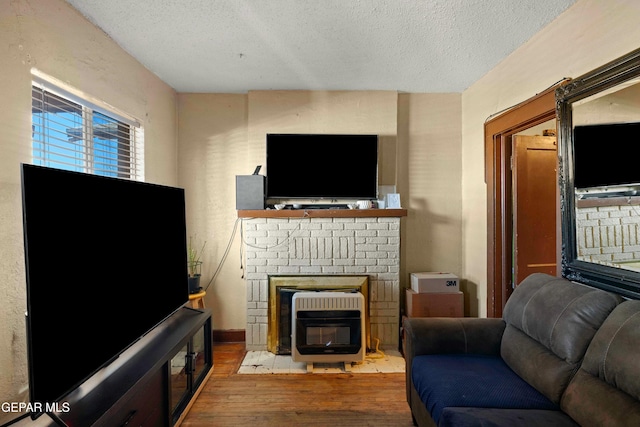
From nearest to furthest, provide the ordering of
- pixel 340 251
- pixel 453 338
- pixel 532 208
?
pixel 453 338 → pixel 532 208 → pixel 340 251

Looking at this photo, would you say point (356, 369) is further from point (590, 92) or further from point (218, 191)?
Answer: point (590, 92)

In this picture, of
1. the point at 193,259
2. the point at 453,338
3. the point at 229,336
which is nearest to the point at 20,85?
the point at 193,259

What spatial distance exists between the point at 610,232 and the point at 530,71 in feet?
4.20

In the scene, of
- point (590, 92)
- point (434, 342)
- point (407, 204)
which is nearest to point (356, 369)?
point (434, 342)

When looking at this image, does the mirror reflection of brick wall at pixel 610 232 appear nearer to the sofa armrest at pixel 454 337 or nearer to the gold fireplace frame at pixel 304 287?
the sofa armrest at pixel 454 337

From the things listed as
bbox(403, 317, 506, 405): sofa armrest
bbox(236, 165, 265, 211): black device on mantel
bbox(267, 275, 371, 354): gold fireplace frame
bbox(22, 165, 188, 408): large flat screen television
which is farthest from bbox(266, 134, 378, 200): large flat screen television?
bbox(403, 317, 506, 405): sofa armrest

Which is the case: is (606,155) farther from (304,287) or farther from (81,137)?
(81,137)

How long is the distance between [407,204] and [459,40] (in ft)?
5.14

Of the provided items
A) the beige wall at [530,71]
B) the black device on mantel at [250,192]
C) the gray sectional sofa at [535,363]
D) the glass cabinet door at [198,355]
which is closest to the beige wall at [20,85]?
the glass cabinet door at [198,355]

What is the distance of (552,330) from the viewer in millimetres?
1605

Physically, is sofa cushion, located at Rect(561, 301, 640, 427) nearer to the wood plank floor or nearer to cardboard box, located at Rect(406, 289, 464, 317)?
the wood plank floor

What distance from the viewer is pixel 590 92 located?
1748 millimetres

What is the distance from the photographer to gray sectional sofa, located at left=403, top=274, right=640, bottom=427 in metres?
1.28

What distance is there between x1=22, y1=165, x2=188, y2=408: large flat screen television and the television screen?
254cm
